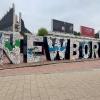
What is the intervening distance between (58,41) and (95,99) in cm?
1933

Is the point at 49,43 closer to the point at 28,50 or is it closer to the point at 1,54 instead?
the point at 28,50

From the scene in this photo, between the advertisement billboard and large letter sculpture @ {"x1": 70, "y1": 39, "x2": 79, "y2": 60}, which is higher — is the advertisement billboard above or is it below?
above

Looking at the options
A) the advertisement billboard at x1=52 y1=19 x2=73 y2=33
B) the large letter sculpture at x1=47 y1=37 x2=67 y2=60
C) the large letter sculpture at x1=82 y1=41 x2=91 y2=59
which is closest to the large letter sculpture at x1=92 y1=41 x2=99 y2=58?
the large letter sculpture at x1=82 y1=41 x2=91 y2=59

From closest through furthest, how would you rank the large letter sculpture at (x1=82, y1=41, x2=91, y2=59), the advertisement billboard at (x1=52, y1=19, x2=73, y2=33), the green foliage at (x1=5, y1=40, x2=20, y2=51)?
the green foliage at (x1=5, y1=40, x2=20, y2=51)
the large letter sculpture at (x1=82, y1=41, x2=91, y2=59)
the advertisement billboard at (x1=52, y1=19, x2=73, y2=33)

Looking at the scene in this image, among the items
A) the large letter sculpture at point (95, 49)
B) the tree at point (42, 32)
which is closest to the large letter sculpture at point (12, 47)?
the large letter sculpture at point (95, 49)

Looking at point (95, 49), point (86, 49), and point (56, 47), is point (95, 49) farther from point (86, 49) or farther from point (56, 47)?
point (56, 47)

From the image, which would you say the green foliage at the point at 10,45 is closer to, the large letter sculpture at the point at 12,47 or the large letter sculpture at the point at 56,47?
the large letter sculpture at the point at 12,47

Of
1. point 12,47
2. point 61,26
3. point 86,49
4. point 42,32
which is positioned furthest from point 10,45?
point 42,32

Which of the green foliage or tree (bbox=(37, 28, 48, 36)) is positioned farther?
tree (bbox=(37, 28, 48, 36))

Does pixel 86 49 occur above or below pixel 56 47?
below

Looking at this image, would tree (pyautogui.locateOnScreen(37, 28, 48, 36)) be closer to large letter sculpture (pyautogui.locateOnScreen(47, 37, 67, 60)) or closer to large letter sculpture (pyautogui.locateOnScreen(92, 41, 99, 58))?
large letter sculpture (pyautogui.locateOnScreen(92, 41, 99, 58))

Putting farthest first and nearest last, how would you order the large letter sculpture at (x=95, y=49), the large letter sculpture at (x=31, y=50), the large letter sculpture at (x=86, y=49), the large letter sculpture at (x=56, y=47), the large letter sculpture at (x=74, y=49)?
the large letter sculpture at (x=95, y=49) → the large letter sculpture at (x=86, y=49) → the large letter sculpture at (x=74, y=49) → the large letter sculpture at (x=56, y=47) → the large letter sculpture at (x=31, y=50)

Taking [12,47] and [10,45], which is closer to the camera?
[10,45]

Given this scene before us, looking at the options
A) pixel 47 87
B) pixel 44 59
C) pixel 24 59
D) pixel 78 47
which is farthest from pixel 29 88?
pixel 78 47
